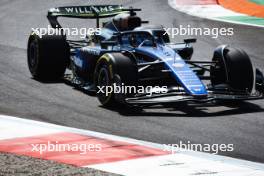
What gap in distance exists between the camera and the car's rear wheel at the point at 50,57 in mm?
14352

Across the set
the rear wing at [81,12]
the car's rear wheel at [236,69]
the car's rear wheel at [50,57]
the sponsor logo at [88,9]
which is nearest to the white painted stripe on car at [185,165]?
the car's rear wheel at [236,69]

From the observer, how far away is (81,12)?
15.4 metres

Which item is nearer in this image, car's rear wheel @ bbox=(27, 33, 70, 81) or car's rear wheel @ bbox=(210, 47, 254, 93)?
car's rear wheel @ bbox=(210, 47, 254, 93)

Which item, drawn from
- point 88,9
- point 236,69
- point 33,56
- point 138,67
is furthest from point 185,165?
point 88,9

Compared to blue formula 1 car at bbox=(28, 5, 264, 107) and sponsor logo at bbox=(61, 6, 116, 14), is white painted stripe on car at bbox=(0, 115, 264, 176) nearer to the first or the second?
blue formula 1 car at bbox=(28, 5, 264, 107)

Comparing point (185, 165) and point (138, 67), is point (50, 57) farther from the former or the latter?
point (185, 165)

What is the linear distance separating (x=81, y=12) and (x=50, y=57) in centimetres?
146

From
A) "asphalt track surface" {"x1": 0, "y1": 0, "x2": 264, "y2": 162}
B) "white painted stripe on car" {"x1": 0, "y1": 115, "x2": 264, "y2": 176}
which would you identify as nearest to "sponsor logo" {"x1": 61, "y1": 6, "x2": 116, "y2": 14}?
"asphalt track surface" {"x1": 0, "y1": 0, "x2": 264, "y2": 162}

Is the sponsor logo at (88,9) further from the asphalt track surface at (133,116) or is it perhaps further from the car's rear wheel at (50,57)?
the asphalt track surface at (133,116)

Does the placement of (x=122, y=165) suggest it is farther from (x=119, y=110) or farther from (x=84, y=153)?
(x=119, y=110)

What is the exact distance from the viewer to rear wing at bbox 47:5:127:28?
15.2 meters

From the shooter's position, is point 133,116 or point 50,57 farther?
point 50,57

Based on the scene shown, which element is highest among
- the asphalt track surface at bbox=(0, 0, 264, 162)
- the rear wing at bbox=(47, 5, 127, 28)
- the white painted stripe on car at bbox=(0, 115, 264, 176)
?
the rear wing at bbox=(47, 5, 127, 28)

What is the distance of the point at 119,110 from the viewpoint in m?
12.1
